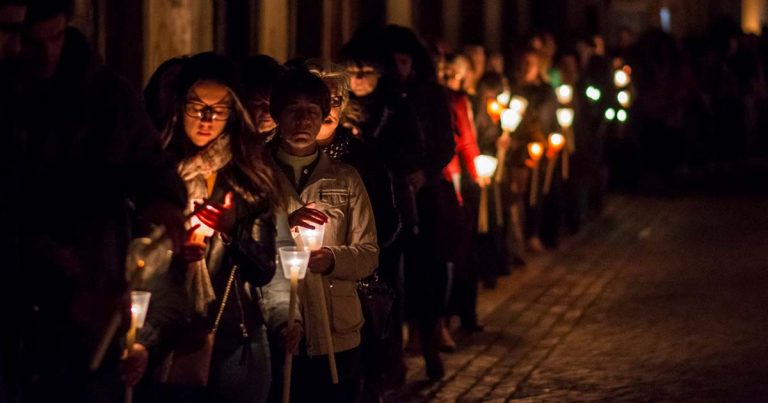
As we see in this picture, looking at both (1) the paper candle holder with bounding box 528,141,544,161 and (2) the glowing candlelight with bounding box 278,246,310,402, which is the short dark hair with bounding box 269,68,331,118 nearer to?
(2) the glowing candlelight with bounding box 278,246,310,402

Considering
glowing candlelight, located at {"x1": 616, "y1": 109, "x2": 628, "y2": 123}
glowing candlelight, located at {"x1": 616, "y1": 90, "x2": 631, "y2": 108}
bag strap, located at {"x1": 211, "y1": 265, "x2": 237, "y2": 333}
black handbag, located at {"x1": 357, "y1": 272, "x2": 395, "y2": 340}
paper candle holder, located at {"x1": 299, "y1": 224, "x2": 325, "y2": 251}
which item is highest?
glowing candlelight, located at {"x1": 616, "y1": 90, "x2": 631, "y2": 108}

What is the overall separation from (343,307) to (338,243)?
26cm

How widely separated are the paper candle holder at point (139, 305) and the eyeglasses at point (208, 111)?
0.94 m

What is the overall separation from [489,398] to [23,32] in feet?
16.1

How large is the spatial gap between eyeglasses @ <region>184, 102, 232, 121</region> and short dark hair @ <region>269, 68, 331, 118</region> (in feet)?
1.46

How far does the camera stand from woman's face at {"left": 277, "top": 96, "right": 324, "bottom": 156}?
708cm

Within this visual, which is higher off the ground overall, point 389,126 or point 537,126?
point 389,126

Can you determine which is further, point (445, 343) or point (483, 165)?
point (483, 165)

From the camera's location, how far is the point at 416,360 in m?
11.0

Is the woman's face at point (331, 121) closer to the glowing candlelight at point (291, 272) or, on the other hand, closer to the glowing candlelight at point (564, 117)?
the glowing candlelight at point (291, 272)

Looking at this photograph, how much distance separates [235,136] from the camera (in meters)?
6.71

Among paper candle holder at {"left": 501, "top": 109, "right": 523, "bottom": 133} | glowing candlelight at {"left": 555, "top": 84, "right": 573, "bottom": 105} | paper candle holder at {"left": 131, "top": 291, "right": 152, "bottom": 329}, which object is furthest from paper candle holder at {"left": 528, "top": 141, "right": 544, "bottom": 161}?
paper candle holder at {"left": 131, "top": 291, "right": 152, "bottom": 329}

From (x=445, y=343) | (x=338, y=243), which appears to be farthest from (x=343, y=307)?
(x=445, y=343)

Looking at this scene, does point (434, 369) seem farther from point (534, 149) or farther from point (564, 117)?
point (564, 117)
